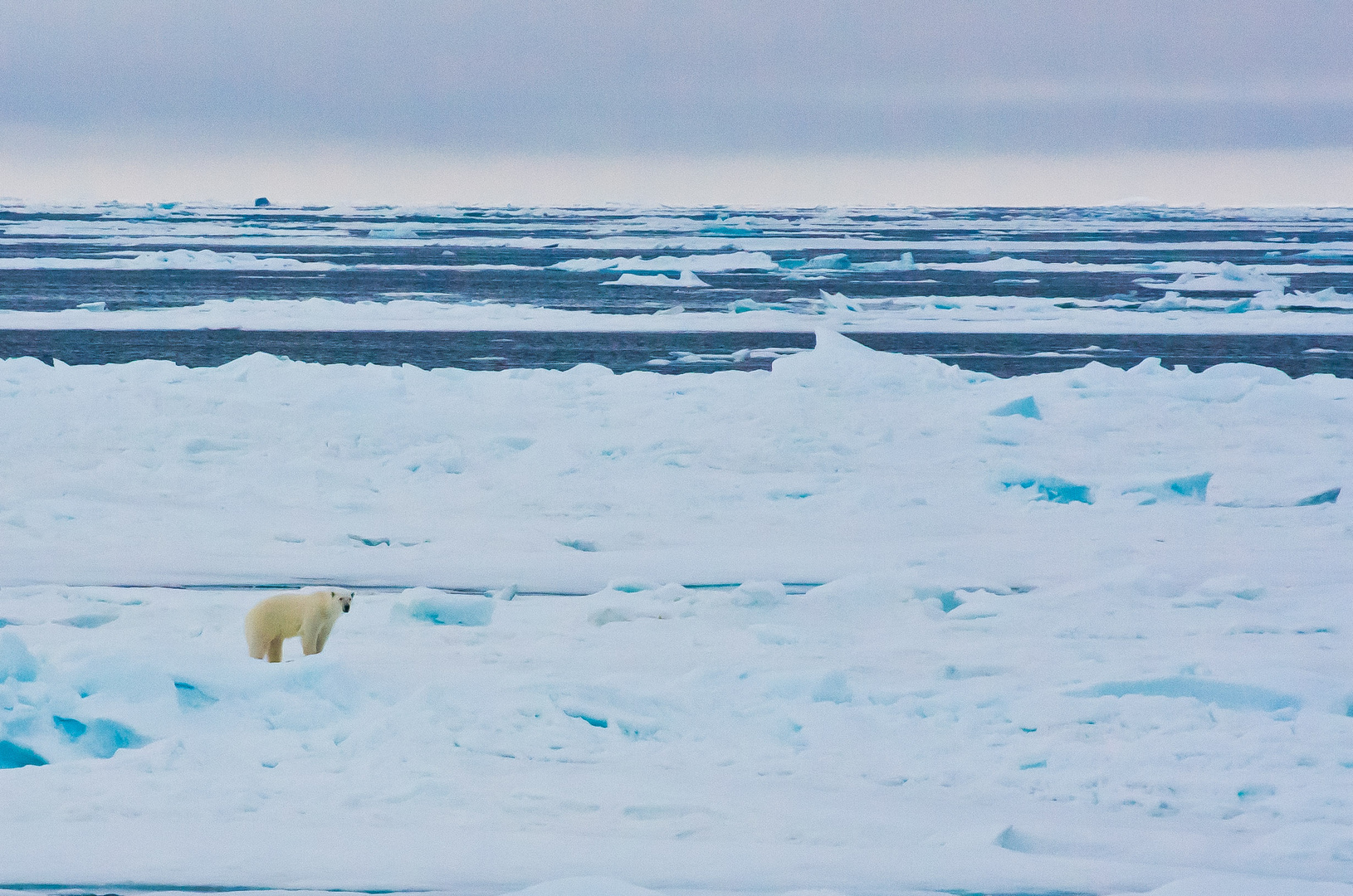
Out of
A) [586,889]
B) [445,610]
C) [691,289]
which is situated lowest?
[586,889]

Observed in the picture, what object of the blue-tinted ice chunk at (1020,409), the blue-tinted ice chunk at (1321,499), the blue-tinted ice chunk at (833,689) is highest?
the blue-tinted ice chunk at (1020,409)

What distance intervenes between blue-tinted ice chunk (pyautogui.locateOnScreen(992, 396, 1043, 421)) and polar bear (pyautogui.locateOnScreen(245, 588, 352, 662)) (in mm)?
5590

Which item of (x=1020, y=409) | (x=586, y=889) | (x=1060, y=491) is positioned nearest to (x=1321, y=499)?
(x=1060, y=491)

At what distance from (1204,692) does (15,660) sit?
315 centimetres

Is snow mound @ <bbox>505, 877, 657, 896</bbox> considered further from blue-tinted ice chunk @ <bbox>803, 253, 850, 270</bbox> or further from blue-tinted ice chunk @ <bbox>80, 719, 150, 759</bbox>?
blue-tinted ice chunk @ <bbox>803, 253, 850, 270</bbox>

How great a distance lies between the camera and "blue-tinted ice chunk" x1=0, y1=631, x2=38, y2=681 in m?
3.81

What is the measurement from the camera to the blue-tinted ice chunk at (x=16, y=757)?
3.49 meters

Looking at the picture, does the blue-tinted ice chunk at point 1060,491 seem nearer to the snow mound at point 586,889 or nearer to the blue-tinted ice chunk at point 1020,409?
the blue-tinted ice chunk at point 1020,409

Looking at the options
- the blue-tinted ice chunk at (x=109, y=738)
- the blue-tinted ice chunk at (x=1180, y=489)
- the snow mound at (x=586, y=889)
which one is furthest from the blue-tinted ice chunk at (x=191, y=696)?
the blue-tinted ice chunk at (x=1180, y=489)

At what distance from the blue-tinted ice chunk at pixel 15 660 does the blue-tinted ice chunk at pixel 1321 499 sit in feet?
17.8

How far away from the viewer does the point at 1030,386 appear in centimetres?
1000

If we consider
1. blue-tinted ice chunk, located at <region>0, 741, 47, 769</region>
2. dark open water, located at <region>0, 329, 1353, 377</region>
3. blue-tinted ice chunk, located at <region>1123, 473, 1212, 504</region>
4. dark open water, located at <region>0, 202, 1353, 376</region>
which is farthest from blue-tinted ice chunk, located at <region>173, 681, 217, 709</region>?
dark open water, located at <region>0, 202, 1353, 376</region>

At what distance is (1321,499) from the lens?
271 inches

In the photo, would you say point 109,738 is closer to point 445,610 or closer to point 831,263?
point 445,610
